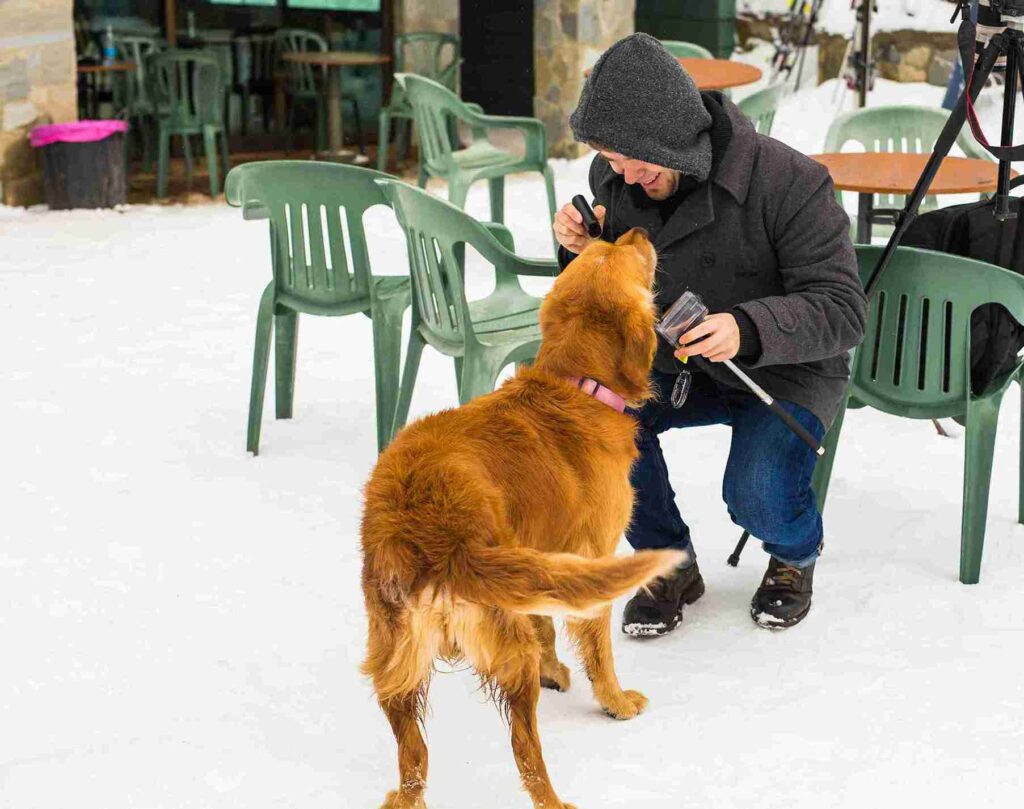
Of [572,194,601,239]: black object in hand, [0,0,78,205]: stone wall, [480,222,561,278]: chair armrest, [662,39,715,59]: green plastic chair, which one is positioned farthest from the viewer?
[0,0,78,205]: stone wall

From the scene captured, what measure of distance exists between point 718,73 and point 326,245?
343 cm

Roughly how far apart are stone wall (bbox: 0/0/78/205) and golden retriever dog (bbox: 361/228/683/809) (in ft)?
20.5

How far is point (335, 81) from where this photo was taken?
9555mm

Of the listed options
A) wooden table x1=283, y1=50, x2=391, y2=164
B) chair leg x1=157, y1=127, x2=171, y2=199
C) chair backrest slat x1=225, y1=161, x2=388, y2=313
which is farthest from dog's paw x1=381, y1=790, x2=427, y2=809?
wooden table x1=283, y1=50, x2=391, y2=164

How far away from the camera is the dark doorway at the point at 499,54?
9.83m

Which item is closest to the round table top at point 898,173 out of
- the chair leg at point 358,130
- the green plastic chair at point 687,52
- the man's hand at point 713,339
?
the man's hand at point 713,339

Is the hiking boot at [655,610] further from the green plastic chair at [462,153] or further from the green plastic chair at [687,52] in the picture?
the green plastic chair at [687,52]

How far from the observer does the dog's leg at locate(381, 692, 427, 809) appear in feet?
6.96

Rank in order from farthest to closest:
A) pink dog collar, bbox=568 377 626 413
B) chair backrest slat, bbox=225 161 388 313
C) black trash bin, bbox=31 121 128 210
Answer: black trash bin, bbox=31 121 128 210
chair backrest slat, bbox=225 161 388 313
pink dog collar, bbox=568 377 626 413

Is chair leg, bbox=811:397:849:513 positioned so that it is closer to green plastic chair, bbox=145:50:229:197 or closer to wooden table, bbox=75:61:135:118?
green plastic chair, bbox=145:50:229:197

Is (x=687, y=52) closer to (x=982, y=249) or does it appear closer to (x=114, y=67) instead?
(x=114, y=67)

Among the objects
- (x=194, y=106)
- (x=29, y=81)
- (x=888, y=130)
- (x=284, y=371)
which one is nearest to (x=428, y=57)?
(x=194, y=106)

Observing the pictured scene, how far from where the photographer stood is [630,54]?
2482mm

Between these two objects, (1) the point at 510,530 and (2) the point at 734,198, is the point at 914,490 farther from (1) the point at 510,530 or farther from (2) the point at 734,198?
(1) the point at 510,530
